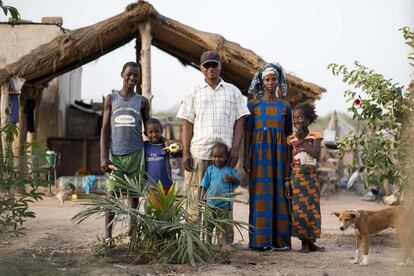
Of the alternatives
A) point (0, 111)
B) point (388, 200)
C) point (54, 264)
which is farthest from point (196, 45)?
point (54, 264)

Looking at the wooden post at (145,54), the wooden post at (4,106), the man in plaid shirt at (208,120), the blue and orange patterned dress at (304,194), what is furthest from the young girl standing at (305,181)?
the wooden post at (4,106)

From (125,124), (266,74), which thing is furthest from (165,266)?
(266,74)

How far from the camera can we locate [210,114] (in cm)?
483

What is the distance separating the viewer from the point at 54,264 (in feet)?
13.7

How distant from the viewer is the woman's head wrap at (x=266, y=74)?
16.7 ft

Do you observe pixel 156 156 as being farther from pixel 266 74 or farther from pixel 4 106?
pixel 4 106

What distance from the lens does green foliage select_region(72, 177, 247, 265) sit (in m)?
4.20

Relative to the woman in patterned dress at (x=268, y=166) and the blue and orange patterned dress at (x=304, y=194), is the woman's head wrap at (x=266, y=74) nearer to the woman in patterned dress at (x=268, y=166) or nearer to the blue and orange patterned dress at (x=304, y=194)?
the woman in patterned dress at (x=268, y=166)

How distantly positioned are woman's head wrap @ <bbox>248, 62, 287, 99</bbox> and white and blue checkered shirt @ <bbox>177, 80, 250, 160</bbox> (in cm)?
36

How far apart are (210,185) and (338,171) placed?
11499 mm

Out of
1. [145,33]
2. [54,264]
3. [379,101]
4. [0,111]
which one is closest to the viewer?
[54,264]

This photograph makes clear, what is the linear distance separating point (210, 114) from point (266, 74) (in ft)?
2.20

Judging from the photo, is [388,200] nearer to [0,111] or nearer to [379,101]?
[379,101]

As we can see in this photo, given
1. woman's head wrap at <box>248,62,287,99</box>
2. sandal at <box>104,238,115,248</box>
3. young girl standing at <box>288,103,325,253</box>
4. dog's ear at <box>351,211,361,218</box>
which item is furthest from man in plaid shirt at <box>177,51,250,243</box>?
dog's ear at <box>351,211,361,218</box>
